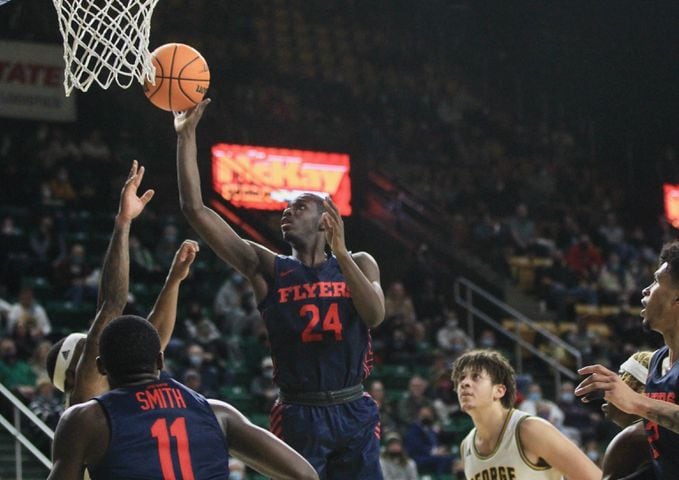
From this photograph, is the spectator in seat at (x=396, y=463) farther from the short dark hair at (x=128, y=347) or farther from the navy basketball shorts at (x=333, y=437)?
the short dark hair at (x=128, y=347)

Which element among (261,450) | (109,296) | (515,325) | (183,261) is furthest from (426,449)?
(261,450)

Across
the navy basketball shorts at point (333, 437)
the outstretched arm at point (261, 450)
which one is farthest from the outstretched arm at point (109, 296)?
the navy basketball shorts at point (333, 437)

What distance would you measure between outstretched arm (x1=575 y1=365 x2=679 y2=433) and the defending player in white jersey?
1.40 metres

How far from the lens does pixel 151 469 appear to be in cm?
373

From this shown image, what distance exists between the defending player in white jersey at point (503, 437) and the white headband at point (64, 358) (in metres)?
2.10

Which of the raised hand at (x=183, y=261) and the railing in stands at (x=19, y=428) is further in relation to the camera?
the railing in stands at (x=19, y=428)

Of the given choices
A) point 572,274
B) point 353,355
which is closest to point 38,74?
point 572,274

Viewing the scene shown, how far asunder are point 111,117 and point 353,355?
14.7m

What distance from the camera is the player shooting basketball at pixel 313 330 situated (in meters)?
5.71

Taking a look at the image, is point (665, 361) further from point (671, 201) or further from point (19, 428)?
point (671, 201)

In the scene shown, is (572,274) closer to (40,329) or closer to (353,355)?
(40,329)

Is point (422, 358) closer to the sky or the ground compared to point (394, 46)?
closer to the ground

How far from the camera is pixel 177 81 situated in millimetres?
6027

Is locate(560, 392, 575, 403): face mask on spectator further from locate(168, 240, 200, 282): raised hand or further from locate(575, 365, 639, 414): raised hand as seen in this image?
locate(575, 365, 639, 414): raised hand
